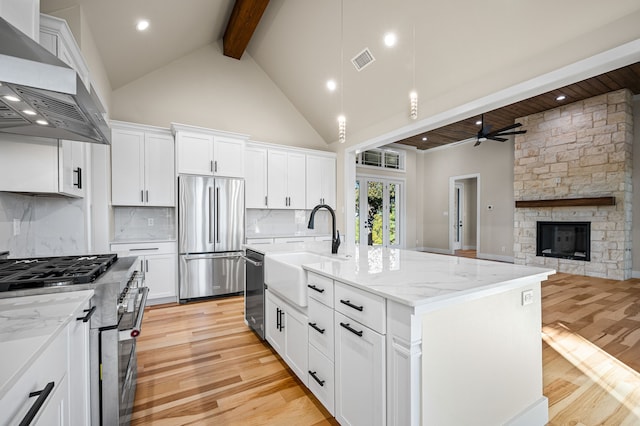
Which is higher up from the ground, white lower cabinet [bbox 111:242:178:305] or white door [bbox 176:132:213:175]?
white door [bbox 176:132:213:175]

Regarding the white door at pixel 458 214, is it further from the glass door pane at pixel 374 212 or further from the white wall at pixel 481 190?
the glass door pane at pixel 374 212

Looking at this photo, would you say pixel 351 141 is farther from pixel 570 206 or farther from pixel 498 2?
pixel 570 206

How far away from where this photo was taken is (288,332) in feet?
7.04

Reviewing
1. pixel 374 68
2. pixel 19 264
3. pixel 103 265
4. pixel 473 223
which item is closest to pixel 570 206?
pixel 473 223

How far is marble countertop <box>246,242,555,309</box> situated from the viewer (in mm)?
1188

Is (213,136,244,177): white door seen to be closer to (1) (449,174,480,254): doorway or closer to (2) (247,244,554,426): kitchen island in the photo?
(2) (247,244,554,426): kitchen island

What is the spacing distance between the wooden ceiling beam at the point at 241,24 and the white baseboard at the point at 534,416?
479 centimetres

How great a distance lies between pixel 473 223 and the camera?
9570 millimetres

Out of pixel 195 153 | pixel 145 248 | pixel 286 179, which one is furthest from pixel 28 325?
pixel 286 179

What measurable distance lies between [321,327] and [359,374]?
1.25 ft

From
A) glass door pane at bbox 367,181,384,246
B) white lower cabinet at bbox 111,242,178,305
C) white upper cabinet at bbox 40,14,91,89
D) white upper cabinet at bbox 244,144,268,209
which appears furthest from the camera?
glass door pane at bbox 367,181,384,246

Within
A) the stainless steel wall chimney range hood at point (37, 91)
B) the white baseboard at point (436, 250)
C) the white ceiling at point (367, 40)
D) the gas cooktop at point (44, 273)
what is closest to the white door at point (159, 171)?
the white ceiling at point (367, 40)

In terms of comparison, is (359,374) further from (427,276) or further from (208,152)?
(208,152)

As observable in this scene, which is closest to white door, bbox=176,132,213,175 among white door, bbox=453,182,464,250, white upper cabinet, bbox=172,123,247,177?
white upper cabinet, bbox=172,123,247,177
